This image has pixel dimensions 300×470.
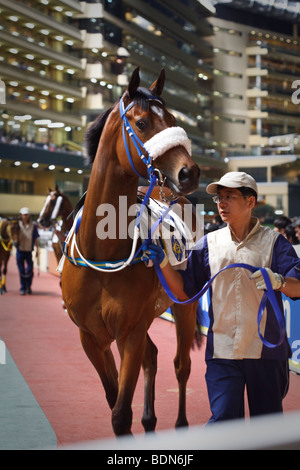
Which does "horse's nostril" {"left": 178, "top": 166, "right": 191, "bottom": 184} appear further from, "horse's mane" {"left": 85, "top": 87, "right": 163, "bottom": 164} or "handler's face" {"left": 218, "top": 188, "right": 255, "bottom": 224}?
"horse's mane" {"left": 85, "top": 87, "right": 163, "bottom": 164}

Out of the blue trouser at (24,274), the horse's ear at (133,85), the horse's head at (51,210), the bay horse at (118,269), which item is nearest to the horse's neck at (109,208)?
the bay horse at (118,269)

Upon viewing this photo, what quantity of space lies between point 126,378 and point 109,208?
3.05 feet

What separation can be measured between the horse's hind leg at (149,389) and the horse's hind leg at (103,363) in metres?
Result: 0.53

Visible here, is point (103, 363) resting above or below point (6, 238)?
below

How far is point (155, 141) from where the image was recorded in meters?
2.91

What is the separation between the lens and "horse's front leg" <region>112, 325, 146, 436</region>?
315 cm

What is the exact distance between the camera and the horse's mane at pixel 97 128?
127 inches

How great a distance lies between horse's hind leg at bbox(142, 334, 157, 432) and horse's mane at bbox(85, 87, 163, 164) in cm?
150

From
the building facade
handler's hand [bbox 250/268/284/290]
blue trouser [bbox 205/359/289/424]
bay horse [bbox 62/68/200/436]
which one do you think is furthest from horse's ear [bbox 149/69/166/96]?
the building facade

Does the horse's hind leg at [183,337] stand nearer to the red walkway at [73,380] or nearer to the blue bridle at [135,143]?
the red walkway at [73,380]

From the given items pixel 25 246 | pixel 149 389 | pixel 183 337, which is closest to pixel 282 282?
pixel 149 389

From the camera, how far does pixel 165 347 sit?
752 centimetres

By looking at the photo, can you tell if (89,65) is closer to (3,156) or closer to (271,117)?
(3,156)

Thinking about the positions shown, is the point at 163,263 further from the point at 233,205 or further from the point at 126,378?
the point at 126,378
